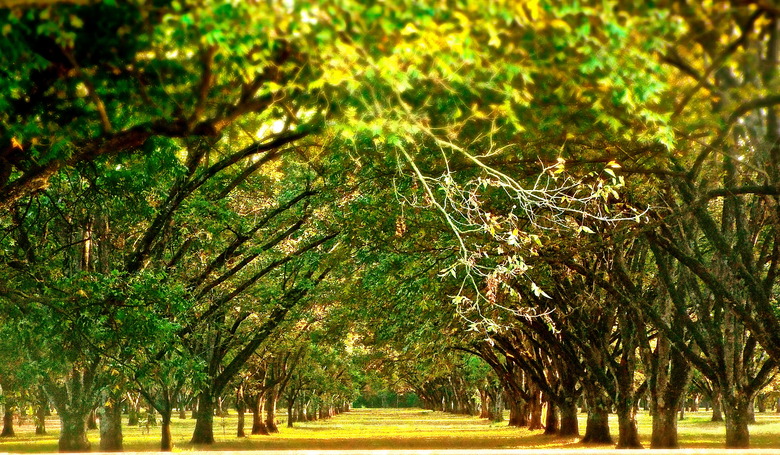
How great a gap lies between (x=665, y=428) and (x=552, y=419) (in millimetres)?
13975

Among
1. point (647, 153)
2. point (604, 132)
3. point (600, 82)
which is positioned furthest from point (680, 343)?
point (600, 82)

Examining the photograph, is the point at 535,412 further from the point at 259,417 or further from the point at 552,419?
the point at 259,417

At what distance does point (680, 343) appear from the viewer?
20.4 meters

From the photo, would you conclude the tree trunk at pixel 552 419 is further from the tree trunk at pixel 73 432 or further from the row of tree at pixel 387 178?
the tree trunk at pixel 73 432

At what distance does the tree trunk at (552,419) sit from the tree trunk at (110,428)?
18.4m

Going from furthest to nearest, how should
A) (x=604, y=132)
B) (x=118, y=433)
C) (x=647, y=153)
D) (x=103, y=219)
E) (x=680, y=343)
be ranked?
(x=118, y=433)
(x=103, y=219)
(x=680, y=343)
(x=647, y=153)
(x=604, y=132)

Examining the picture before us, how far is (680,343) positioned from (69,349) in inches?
533

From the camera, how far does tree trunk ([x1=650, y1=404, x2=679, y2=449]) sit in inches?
913

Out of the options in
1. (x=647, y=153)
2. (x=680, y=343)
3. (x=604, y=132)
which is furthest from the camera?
(x=680, y=343)

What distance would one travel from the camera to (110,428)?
25141mm

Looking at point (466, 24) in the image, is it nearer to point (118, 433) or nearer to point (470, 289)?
point (470, 289)

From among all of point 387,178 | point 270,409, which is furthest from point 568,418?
point 387,178

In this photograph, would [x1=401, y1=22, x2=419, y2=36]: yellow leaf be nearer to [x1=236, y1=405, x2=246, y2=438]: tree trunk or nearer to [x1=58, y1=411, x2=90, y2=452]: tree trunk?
[x1=58, y1=411, x2=90, y2=452]: tree trunk

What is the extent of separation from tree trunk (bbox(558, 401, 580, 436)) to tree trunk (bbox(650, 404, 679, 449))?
9750 millimetres
